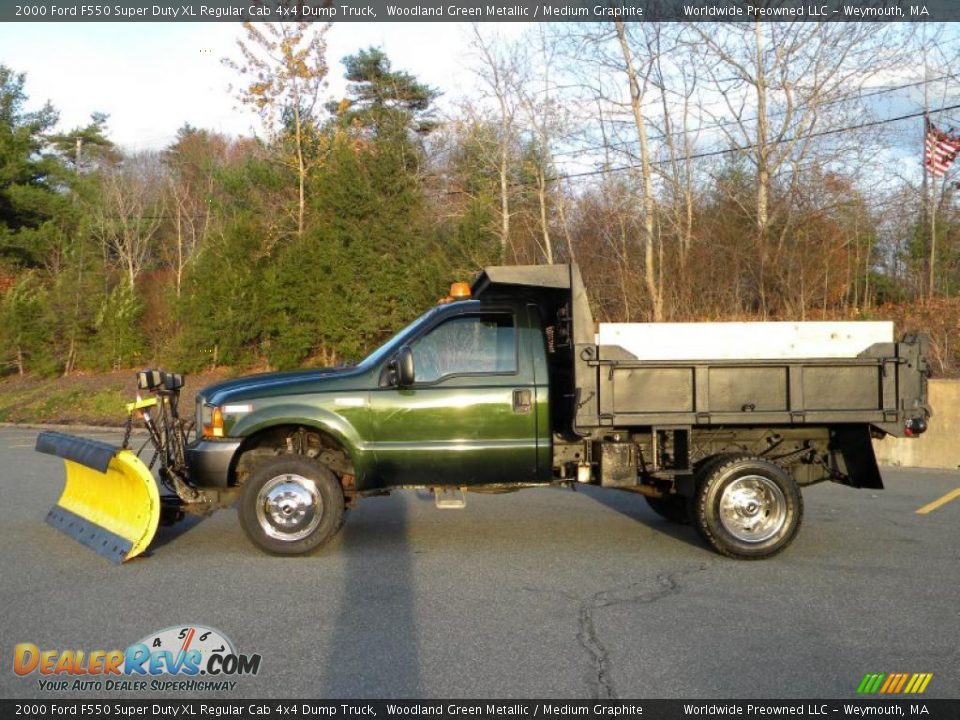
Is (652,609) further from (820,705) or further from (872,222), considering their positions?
(872,222)

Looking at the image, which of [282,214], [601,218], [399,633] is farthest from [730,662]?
[282,214]

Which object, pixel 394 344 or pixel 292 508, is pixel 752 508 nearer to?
pixel 394 344

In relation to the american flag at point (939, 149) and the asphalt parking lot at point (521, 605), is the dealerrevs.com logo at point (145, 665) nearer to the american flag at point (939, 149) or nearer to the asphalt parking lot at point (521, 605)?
the asphalt parking lot at point (521, 605)

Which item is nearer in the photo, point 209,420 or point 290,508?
point 290,508

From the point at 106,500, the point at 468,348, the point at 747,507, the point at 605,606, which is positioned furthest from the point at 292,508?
the point at 747,507

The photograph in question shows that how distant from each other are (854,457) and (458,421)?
3366 millimetres

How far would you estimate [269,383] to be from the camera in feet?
25.1

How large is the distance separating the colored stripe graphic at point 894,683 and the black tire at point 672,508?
3.90 m

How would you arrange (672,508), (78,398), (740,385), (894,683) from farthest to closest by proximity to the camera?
(78,398) < (672,508) < (740,385) < (894,683)

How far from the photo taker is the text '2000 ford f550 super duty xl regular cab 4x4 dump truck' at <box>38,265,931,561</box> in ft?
24.3

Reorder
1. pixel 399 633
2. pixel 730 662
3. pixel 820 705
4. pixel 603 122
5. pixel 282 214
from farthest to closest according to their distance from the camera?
pixel 282 214 → pixel 603 122 → pixel 399 633 → pixel 730 662 → pixel 820 705

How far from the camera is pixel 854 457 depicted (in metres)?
7.98

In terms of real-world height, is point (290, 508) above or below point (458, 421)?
below

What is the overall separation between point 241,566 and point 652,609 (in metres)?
3.15
